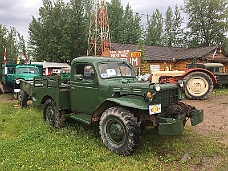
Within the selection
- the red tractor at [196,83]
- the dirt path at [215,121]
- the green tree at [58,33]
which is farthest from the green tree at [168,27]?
the dirt path at [215,121]

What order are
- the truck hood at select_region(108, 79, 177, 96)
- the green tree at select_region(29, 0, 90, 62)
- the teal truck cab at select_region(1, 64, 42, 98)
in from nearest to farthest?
the truck hood at select_region(108, 79, 177, 96), the teal truck cab at select_region(1, 64, 42, 98), the green tree at select_region(29, 0, 90, 62)

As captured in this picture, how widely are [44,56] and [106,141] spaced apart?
1114 inches

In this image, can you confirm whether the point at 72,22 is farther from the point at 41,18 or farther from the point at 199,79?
the point at 199,79

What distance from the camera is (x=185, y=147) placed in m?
5.39

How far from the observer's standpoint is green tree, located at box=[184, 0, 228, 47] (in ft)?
115

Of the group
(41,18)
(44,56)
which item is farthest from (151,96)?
(41,18)

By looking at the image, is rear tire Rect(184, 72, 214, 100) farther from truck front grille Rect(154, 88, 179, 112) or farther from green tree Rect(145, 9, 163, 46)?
green tree Rect(145, 9, 163, 46)

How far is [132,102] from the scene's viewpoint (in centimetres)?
489

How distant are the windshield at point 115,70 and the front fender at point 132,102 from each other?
2.93ft

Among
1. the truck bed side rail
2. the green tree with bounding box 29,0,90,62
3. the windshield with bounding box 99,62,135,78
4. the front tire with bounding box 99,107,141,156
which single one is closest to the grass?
the front tire with bounding box 99,107,141,156

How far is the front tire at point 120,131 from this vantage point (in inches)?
185

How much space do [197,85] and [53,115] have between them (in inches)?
314

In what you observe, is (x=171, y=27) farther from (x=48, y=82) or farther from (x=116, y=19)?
(x=48, y=82)

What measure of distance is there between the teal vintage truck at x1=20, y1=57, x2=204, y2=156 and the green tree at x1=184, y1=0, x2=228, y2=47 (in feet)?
110
